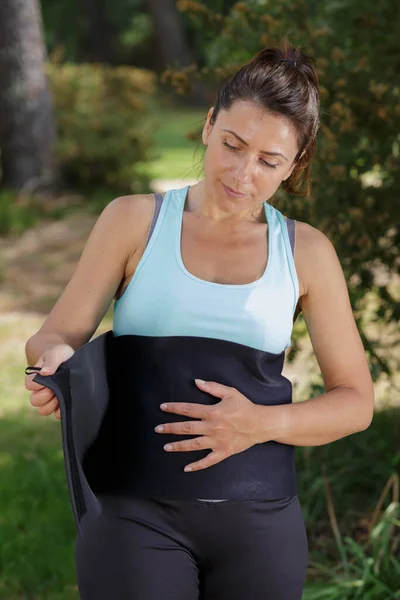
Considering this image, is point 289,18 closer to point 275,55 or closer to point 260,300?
point 275,55

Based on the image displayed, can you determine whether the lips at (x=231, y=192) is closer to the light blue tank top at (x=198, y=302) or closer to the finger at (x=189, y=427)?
the light blue tank top at (x=198, y=302)

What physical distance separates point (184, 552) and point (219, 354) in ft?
1.30

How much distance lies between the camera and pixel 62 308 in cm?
214

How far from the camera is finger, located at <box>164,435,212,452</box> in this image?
6.55 feet

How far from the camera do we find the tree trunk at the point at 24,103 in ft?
34.2

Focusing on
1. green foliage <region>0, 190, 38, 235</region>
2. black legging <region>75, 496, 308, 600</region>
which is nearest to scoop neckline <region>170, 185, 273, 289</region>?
black legging <region>75, 496, 308, 600</region>

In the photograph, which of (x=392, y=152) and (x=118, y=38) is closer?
(x=392, y=152)

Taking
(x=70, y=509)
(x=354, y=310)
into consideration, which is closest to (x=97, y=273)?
(x=354, y=310)

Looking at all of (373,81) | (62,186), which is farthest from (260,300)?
(62,186)

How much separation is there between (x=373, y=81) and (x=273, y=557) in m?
2.40

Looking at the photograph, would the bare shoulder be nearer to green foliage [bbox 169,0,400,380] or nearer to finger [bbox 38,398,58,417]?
finger [bbox 38,398,58,417]

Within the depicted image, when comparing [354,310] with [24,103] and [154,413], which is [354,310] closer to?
[154,413]

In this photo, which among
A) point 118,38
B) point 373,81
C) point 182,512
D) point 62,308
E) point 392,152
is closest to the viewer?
point 182,512

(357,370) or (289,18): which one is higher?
(289,18)
